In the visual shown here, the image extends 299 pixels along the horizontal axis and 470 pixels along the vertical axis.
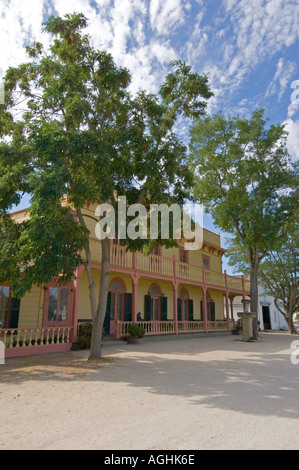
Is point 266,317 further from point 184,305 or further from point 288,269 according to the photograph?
point 184,305

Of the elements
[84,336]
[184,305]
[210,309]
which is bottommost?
[84,336]

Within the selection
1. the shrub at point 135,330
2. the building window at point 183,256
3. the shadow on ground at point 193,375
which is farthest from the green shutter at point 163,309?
the shadow on ground at point 193,375

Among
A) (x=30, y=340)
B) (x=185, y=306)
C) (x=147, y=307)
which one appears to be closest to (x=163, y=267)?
(x=147, y=307)

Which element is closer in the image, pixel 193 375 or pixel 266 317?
pixel 193 375

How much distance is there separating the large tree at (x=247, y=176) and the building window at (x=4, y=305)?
40.8ft

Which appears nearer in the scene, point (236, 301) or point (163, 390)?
point (163, 390)

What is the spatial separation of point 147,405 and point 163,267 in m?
12.5

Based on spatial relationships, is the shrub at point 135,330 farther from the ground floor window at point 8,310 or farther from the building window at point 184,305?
the building window at point 184,305

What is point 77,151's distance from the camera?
7.87 metres

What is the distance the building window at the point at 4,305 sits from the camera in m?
11.7

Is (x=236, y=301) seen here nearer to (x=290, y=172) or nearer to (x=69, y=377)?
(x=290, y=172)

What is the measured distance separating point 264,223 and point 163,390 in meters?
13.8
